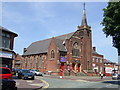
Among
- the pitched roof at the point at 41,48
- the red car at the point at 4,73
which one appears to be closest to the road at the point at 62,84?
the red car at the point at 4,73

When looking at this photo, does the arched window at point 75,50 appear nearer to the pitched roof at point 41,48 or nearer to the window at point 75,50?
the window at point 75,50

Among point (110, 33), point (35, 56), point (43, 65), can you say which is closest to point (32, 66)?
point (35, 56)

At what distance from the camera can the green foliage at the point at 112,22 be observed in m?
17.5

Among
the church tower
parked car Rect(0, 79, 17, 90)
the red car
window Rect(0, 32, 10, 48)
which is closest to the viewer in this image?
parked car Rect(0, 79, 17, 90)

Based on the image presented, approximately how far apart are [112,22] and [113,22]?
0.56ft

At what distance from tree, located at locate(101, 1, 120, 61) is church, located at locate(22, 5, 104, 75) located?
23649mm

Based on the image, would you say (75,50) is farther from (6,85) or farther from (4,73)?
(6,85)

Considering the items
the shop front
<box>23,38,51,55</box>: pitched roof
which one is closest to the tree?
the shop front

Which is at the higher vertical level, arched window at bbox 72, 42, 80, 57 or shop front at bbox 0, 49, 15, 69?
arched window at bbox 72, 42, 80, 57

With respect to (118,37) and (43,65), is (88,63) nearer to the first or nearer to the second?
(43,65)

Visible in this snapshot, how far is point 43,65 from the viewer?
47906mm

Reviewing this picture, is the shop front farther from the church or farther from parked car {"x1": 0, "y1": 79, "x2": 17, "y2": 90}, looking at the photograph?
the church

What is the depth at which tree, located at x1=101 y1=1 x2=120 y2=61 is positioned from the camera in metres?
17.5

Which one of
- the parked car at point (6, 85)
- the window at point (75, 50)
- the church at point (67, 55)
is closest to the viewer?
the parked car at point (6, 85)
